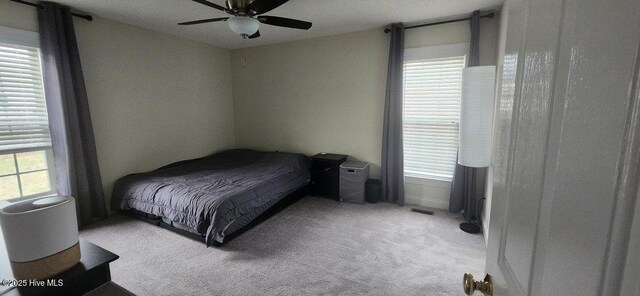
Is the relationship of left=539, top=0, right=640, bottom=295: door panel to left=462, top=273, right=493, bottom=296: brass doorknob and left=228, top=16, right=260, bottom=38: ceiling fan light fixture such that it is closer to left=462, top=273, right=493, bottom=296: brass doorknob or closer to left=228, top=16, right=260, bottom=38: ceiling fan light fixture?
left=462, top=273, right=493, bottom=296: brass doorknob

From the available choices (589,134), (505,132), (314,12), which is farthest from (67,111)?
(589,134)

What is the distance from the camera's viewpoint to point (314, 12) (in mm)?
2961

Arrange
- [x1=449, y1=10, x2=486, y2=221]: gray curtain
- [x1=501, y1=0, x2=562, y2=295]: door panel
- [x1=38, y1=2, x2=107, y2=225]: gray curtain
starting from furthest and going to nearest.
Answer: [x1=449, y1=10, x2=486, y2=221]: gray curtain, [x1=38, y1=2, x2=107, y2=225]: gray curtain, [x1=501, y1=0, x2=562, y2=295]: door panel

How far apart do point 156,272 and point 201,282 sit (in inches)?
17.2

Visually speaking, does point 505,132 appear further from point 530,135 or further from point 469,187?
point 469,187

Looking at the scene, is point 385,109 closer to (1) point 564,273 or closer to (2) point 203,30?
(2) point 203,30

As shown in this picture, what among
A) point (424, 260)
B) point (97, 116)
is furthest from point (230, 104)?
point (424, 260)

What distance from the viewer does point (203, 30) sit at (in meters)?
3.61

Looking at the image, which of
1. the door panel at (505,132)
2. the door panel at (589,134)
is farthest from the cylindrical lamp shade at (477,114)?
the door panel at (589,134)

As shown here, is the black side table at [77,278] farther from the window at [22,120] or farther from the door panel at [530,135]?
the window at [22,120]

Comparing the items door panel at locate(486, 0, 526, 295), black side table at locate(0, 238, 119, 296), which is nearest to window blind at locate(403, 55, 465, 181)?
door panel at locate(486, 0, 526, 295)

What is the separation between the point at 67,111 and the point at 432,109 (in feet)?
13.4

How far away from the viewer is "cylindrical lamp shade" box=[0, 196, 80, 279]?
36.6 inches

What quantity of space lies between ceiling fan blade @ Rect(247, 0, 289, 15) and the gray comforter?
167cm
